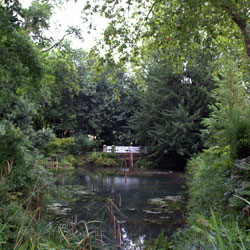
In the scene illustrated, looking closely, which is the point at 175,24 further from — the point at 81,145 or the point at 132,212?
the point at 81,145

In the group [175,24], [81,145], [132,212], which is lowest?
[132,212]

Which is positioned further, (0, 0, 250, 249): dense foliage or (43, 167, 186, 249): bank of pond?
(43, 167, 186, 249): bank of pond

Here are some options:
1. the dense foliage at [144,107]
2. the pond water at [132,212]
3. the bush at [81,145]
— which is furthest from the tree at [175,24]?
the bush at [81,145]

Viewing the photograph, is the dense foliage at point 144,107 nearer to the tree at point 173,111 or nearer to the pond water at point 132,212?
the tree at point 173,111

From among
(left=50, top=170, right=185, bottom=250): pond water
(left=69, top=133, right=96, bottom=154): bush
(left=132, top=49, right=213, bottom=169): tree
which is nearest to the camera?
(left=50, top=170, right=185, bottom=250): pond water

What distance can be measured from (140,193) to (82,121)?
1598 centimetres

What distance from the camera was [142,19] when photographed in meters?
5.48

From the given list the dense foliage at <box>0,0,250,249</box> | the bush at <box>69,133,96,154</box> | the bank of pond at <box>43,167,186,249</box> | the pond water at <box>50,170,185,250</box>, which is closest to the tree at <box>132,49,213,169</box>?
the dense foliage at <box>0,0,250,249</box>

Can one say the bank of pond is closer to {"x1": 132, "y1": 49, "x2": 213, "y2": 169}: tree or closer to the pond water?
the pond water

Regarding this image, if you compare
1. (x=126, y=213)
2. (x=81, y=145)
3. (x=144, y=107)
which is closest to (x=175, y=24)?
(x=126, y=213)

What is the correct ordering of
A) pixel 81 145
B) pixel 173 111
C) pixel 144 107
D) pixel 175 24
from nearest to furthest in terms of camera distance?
1. pixel 175 24
2. pixel 173 111
3. pixel 144 107
4. pixel 81 145

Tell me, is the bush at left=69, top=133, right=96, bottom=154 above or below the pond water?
above

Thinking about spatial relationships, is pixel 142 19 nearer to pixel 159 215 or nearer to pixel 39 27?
pixel 159 215

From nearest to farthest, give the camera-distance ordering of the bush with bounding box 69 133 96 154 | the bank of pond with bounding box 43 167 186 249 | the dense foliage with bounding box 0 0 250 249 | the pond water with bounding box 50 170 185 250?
the dense foliage with bounding box 0 0 250 249 → the bank of pond with bounding box 43 167 186 249 → the pond water with bounding box 50 170 185 250 → the bush with bounding box 69 133 96 154
